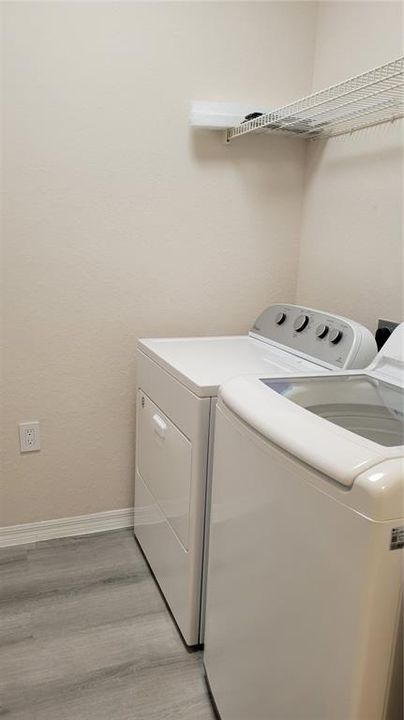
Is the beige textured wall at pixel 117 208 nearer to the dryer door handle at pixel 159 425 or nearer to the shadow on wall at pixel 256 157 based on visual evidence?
the shadow on wall at pixel 256 157

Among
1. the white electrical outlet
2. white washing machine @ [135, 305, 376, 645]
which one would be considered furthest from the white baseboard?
the white electrical outlet

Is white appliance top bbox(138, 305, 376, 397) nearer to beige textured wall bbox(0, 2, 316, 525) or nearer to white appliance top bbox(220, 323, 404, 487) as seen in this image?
white appliance top bbox(220, 323, 404, 487)

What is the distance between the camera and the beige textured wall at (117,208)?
1.70m

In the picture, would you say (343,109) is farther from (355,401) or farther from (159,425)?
(159,425)

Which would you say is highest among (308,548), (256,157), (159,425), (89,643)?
(256,157)

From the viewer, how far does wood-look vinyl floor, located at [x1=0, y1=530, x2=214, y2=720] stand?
1309 millimetres

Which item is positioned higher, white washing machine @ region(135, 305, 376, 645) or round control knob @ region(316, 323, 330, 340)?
round control knob @ region(316, 323, 330, 340)

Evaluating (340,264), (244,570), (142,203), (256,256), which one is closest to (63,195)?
(142,203)

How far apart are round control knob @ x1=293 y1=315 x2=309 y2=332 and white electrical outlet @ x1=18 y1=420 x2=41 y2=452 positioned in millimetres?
1026

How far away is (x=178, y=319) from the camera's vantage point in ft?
6.64

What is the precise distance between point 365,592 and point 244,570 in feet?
1.32

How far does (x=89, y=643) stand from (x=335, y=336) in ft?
3.87

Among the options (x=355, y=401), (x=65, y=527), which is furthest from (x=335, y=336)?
(x=65, y=527)

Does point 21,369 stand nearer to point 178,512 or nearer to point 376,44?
point 178,512
